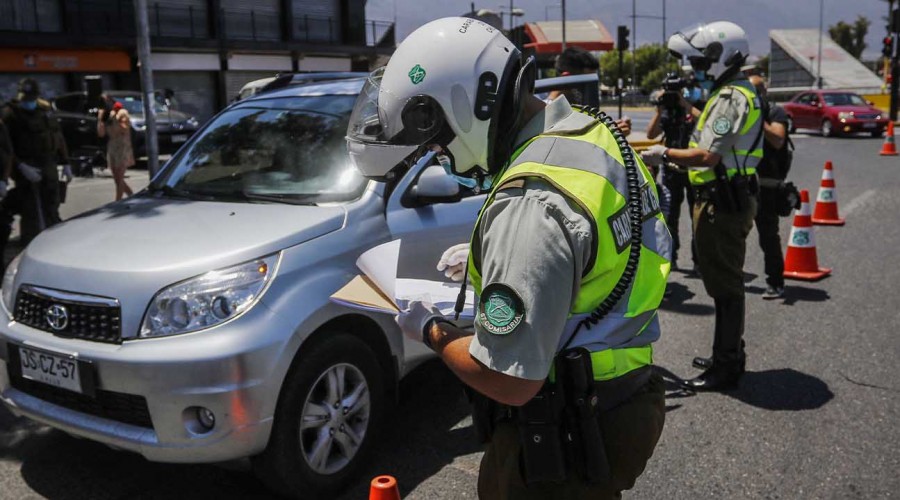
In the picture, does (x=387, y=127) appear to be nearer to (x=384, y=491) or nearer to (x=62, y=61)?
(x=384, y=491)

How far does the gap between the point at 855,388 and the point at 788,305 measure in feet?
6.02

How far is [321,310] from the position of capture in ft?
10.5

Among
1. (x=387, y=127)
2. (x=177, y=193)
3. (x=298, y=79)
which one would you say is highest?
(x=298, y=79)

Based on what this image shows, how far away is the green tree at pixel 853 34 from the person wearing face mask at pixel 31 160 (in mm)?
91441

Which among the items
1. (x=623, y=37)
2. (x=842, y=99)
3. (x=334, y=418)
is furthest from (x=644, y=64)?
(x=334, y=418)

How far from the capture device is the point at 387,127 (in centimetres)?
177

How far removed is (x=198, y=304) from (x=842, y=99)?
25729 mm

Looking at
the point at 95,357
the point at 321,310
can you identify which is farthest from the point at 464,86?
the point at 95,357

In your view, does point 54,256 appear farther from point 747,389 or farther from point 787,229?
point 787,229

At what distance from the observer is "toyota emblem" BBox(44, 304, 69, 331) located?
10.3 feet

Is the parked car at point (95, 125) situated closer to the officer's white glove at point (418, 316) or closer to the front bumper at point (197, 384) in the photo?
the front bumper at point (197, 384)

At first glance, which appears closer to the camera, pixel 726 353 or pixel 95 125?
pixel 726 353

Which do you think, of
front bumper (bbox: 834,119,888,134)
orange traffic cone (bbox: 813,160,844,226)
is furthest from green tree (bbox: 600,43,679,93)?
orange traffic cone (bbox: 813,160,844,226)

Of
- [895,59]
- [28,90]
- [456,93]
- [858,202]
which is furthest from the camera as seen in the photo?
[895,59]
